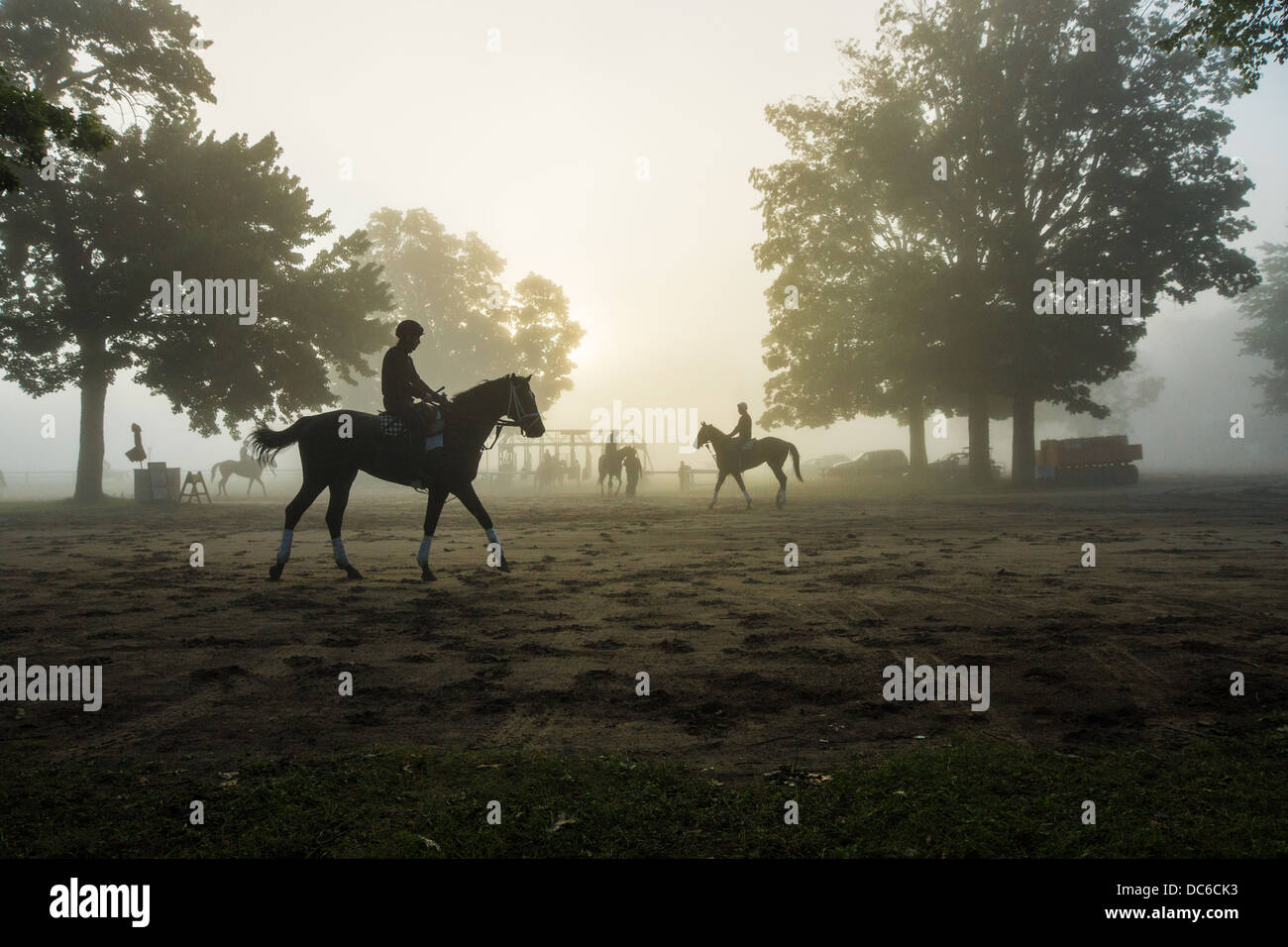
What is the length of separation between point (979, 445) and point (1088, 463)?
4.04 meters

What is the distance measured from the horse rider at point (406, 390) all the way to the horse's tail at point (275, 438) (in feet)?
3.32

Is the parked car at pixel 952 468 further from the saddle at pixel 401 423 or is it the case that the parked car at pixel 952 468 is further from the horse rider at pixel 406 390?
the horse rider at pixel 406 390

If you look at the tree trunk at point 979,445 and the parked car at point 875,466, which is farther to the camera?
the parked car at point 875,466

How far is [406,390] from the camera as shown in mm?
10359

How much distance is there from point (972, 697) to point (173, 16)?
3325 centimetres

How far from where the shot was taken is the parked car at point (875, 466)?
46125mm

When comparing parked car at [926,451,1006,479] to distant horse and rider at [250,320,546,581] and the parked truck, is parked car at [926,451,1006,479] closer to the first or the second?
the parked truck

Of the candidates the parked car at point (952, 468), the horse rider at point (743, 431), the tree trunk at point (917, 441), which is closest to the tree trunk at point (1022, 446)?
the parked car at point (952, 468)

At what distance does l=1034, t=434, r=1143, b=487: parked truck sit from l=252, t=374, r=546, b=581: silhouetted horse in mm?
27435

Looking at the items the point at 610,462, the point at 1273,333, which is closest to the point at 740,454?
the point at 610,462

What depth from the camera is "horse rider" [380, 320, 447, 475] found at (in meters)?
10.2

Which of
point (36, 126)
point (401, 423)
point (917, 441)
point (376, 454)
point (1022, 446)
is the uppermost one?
point (36, 126)

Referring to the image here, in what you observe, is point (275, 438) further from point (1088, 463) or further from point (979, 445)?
point (1088, 463)

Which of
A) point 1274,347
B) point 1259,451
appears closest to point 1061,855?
point 1274,347
